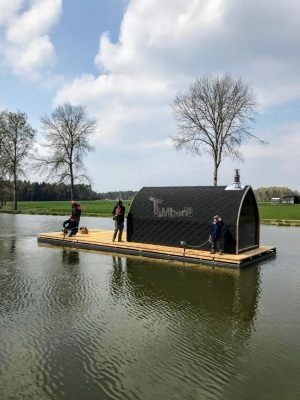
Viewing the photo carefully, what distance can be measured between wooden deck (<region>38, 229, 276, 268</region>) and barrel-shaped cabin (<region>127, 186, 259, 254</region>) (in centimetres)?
46

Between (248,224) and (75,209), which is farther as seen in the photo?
(75,209)

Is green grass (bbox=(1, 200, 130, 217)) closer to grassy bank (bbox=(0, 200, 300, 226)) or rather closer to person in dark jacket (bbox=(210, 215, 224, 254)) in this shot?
grassy bank (bbox=(0, 200, 300, 226))

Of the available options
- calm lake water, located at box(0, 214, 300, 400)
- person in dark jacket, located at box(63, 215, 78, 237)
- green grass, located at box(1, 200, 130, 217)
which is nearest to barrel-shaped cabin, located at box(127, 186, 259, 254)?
calm lake water, located at box(0, 214, 300, 400)

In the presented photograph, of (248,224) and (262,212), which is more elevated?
(248,224)

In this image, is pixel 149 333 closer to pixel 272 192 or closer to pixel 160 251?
pixel 160 251

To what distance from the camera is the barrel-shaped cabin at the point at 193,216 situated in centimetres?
1458

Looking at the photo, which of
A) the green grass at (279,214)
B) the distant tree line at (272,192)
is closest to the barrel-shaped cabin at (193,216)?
the green grass at (279,214)

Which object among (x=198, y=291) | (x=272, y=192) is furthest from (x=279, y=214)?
(x=272, y=192)

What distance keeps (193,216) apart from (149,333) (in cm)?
873

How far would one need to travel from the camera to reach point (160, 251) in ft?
49.3

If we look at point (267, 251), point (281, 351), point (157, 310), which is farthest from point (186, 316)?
point (267, 251)

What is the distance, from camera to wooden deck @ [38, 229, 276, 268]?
44.7 feet

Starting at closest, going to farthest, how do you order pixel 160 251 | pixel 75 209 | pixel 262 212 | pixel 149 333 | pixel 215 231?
pixel 149 333 < pixel 215 231 < pixel 160 251 < pixel 75 209 < pixel 262 212

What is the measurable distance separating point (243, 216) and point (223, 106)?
23658mm
